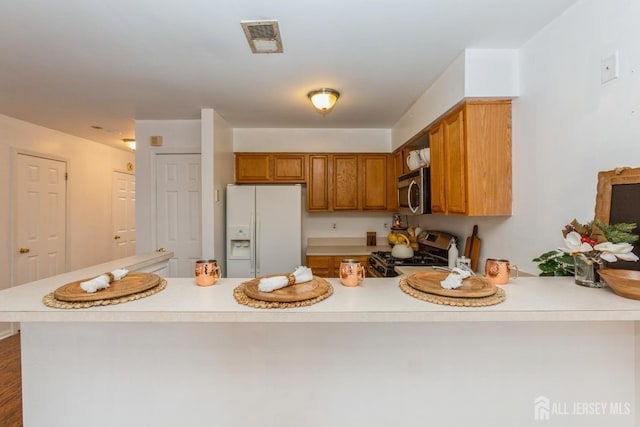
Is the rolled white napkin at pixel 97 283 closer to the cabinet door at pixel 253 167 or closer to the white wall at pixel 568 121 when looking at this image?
the white wall at pixel 568 121

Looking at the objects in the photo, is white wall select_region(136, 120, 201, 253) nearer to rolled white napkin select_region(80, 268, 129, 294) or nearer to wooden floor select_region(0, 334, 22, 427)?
wooden floor select_region(0, 334, 22, 427)

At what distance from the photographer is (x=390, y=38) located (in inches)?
73.7

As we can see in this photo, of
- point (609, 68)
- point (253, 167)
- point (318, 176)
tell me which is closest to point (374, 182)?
point (318, 176)

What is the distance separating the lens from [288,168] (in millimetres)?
3857

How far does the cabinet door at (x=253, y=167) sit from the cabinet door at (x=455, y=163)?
221cm

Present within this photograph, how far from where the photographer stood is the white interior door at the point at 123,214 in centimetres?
488

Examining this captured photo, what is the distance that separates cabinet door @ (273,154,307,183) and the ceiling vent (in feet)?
6.22

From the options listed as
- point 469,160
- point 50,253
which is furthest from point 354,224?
point 50,253

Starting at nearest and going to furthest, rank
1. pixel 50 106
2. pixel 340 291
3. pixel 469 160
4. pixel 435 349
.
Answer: pixel 340 291
pixel 435 349
pixel 469 160
pixel 50 106

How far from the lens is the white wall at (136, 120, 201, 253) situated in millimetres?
3545

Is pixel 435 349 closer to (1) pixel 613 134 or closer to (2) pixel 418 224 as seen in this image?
(1) pixel 613 134

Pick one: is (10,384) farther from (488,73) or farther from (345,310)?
(488,73)

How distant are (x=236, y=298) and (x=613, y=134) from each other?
1.78m

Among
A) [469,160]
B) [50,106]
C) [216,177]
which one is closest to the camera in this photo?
[469,160]
